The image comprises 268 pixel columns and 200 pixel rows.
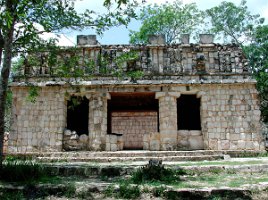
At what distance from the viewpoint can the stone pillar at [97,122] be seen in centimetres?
1109

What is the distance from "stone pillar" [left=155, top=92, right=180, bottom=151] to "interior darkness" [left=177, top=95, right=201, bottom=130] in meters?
3.03

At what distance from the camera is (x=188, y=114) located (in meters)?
14.8

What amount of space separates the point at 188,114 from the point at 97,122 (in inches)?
214

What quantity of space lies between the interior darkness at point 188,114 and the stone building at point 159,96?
294cm

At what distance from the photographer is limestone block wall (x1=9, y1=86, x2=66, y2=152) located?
11.0 metres

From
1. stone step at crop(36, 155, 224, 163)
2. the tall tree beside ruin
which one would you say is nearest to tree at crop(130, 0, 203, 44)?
the tall tree beside ruin

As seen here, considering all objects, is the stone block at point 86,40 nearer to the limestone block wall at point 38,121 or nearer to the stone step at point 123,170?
the limestone block wall at point 38,121

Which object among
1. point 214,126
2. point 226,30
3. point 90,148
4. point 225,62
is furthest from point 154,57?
point 226,30

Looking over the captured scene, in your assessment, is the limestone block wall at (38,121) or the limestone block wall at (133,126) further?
the limestone block wall at (133,126)

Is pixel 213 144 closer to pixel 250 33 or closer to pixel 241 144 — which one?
pixel 241 144

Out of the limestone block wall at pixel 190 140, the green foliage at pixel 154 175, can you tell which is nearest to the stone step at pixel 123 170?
the green foliage at pixel 154 175

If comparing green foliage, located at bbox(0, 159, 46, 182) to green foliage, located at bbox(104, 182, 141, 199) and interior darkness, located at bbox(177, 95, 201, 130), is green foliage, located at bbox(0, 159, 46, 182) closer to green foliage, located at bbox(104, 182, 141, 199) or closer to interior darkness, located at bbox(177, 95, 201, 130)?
green foliage, located at bbox(104, 182, 141, 199)

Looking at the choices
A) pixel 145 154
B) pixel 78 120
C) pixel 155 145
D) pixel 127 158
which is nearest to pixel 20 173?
pixel 127 158

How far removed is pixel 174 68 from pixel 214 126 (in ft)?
8.86
